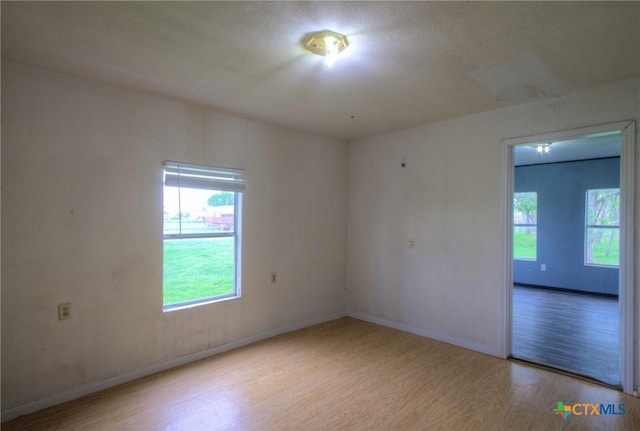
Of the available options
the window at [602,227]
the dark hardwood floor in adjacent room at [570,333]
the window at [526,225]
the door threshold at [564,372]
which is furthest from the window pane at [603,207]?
the door threshold at [564,372]

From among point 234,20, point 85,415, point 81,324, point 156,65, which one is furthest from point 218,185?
point 85,415

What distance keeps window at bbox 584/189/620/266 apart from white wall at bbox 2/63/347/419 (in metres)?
6.04

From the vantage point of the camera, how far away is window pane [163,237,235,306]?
10.7 ft

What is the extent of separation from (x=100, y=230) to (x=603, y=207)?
783cm

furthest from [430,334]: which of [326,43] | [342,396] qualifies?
[326,43]

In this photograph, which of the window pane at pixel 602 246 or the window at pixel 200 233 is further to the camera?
the window pane at pixel 602 246

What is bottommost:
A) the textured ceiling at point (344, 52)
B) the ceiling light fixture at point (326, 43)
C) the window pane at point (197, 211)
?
the window pane at point (197, 211)

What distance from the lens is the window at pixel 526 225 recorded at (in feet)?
23.0

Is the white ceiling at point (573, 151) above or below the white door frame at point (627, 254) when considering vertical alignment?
above

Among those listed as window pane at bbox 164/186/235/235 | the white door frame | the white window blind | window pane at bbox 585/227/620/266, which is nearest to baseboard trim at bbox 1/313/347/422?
window pane at bbox 164/186/235/235

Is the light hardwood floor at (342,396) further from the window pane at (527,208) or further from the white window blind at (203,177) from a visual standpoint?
the window pane at (527,208)

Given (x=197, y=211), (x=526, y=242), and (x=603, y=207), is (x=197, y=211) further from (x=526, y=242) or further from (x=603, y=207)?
(x=603, y=207)

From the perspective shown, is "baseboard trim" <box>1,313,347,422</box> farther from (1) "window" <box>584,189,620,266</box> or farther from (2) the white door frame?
(1) "window" <box>584,189,620,266</box>

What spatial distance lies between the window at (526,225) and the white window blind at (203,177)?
20.4 feet
